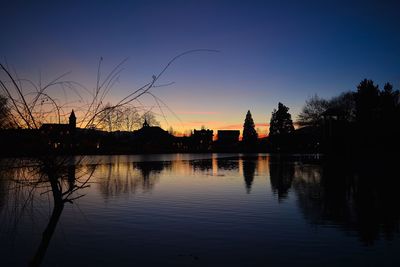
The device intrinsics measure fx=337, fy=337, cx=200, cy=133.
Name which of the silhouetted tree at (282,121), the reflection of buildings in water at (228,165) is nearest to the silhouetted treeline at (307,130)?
the silhouetted tree at (282,121)

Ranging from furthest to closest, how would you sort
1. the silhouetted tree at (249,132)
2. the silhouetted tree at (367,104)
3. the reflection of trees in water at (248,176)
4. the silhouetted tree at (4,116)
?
the silhouetted tree at (249,132)
the silhouetted tree at (367,104)
the reflection of trees in water at (248,176)
the silhouetted tree at (4,116)

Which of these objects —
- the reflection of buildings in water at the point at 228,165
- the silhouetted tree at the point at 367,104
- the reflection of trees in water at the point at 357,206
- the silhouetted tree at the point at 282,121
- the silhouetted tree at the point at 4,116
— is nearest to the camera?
the silhouetted tree at the point at 4,116

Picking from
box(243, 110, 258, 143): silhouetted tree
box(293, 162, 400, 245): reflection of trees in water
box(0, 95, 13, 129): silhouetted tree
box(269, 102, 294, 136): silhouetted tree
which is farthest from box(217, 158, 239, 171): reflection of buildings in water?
box(243, 110, 258, 143): silhouetted tree

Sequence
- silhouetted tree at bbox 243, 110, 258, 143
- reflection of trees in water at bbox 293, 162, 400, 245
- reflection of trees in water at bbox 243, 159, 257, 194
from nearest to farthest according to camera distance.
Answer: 1. reflection of trees in water at bbox 293, 162, 400, 245
2. reflection of trees in water at bbox 243, 159, 257, 194
3. silhouetted tree at bbox 243, 110, 258, 143

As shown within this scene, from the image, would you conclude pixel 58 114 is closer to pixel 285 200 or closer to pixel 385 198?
pixel 285 200

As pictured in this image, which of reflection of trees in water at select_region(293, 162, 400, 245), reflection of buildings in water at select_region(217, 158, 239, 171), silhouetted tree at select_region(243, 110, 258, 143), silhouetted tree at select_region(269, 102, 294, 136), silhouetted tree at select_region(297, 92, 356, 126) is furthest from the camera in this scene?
silhouetted tree at select_region(243, 110, 258, 143)

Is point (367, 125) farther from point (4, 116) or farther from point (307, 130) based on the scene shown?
point (4, 116)

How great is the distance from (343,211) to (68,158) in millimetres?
12446

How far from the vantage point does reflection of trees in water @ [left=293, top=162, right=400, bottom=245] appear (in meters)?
11.5

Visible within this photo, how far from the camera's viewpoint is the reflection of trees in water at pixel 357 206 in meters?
11.5

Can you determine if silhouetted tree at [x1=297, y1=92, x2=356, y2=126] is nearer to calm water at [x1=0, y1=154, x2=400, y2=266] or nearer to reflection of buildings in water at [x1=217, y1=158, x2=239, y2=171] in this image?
reflection of buildings in water at [x1=217, y1=158, x2=239, y2=171]

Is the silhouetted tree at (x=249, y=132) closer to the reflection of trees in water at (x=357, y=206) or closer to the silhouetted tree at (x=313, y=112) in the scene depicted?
the silhouetted tree at (x=313, y=112)

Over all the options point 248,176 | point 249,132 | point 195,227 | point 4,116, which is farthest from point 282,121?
point 4,116

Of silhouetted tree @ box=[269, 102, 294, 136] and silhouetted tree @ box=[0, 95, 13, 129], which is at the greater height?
silhouetted tree @ box=[269, 102, 294, 136]
